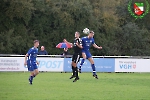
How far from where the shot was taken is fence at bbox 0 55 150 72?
1229 inches

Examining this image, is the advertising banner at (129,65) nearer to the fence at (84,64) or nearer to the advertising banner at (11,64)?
the fence at (84,64)

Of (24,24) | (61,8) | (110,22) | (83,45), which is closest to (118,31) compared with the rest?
(110,22)

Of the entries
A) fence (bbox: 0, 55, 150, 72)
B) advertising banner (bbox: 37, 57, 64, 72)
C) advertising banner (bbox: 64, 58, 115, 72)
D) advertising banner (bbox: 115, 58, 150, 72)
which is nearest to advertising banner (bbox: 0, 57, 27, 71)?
fence (bbox: 0, 55, 150, 72)

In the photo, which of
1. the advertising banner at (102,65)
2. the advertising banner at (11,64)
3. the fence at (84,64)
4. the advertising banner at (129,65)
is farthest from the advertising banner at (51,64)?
the advertising banner at (129,65)

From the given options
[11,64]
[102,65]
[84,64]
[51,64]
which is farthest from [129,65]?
[11,64]

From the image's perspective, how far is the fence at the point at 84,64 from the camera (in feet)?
102

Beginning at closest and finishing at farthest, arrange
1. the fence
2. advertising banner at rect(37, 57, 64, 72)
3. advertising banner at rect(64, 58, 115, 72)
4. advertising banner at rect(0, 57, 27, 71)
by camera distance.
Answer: advertising banner at rect(0, 57, 27, 71) → the fence → advertising banner at rect(37, 57, 64, 72) → advertising banner at rect(64, 58, 115, 72)

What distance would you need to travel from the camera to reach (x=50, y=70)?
31.4 meters

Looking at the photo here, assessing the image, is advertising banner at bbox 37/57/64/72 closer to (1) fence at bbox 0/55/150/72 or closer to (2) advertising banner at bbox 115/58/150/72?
(1) fence at bbox 0/55/150/72

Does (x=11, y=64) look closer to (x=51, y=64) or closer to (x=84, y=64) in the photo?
(x=51, y=64)

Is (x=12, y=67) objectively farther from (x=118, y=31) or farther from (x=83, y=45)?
(x=118, y=31)

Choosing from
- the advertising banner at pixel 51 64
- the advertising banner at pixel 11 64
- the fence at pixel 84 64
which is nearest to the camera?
the advertising banner at pixel 11 64

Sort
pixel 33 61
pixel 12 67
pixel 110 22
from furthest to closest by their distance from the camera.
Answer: pixel 110 22, pixel 12 67, pixel 33 61

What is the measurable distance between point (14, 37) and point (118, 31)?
18.9m
